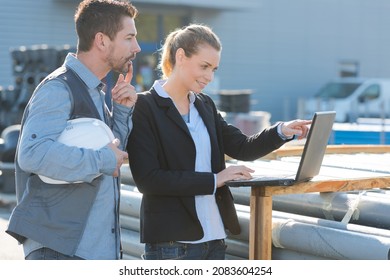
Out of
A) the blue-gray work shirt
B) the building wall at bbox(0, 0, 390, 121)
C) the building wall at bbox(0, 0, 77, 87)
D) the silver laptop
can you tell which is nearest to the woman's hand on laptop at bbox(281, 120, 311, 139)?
the silver laptop

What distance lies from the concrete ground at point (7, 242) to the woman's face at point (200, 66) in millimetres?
4242

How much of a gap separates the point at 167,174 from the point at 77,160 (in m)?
0.60

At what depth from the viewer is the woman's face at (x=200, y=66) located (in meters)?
3.51

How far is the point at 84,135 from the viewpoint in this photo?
9.67ft

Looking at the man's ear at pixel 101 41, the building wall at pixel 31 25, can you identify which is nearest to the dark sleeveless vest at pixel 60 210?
the man's ear at pixel 101 41

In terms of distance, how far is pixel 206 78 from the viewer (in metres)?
3.52

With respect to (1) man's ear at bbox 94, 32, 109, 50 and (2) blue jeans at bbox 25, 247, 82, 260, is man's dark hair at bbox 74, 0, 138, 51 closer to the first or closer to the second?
(1) man's ear at bbox 94, 32, 109, 50

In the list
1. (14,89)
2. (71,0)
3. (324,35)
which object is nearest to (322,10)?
(324,35)

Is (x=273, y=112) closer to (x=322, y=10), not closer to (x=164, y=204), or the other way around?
(x=322, y=10)

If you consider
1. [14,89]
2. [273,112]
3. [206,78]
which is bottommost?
[273,112]

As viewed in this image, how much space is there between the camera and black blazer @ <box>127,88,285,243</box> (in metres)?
3.39

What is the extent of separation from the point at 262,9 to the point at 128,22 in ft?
82.4

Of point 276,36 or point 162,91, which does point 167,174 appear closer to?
point 162,91

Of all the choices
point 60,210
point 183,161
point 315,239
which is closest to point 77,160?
point 60,210
